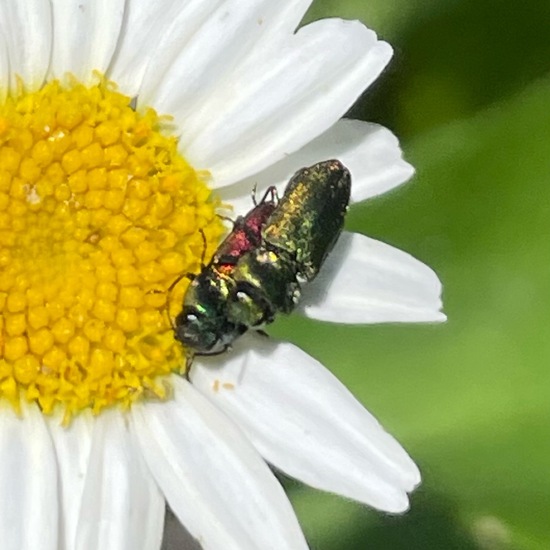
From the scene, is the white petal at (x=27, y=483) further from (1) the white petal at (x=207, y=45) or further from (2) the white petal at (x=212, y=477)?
(1) the white petal at (x=207, y=45)

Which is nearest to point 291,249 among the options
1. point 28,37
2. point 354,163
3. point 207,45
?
point 354,163

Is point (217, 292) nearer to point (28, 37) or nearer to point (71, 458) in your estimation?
point (71, 458)

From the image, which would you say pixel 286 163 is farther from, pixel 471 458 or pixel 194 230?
pixel 471 458

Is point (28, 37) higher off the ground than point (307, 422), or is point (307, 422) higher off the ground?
point (28, 37)

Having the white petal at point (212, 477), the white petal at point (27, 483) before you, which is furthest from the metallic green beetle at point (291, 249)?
the white petal at point (27, 483)

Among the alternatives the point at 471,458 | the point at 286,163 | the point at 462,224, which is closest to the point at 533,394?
the point at 471,458

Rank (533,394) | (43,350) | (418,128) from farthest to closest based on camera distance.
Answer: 1. (418,128)
2. (533,394)
3. (43,350)
